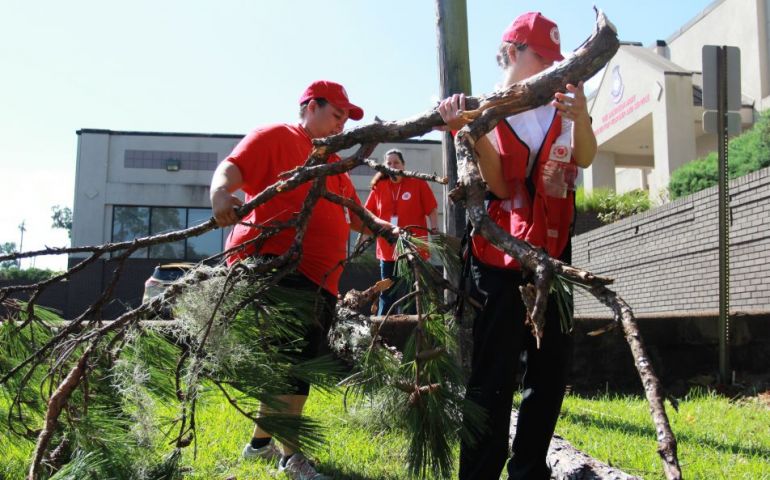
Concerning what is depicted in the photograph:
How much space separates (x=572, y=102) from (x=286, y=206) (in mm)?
1518

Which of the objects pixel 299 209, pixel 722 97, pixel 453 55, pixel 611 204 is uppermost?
pixel 611 204

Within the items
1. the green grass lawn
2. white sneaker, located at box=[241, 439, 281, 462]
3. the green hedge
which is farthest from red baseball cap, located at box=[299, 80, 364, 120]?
the green hedge

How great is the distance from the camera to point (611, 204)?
13.9m

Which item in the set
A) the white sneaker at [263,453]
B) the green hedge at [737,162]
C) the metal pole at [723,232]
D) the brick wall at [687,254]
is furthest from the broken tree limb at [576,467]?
the green hedge at [737,162]

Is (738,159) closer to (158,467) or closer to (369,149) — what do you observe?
(369,149)

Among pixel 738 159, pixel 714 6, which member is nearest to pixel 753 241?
pixel 738 159

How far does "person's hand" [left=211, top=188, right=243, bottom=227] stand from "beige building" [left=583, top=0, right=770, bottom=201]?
497 inches

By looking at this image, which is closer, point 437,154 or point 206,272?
point 206,272

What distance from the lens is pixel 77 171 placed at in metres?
21.3

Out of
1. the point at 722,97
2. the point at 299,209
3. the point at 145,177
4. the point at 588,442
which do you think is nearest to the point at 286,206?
the point at 299,209

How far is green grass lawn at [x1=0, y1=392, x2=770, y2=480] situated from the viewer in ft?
9.77

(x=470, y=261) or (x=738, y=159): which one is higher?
(x=738, y=159)

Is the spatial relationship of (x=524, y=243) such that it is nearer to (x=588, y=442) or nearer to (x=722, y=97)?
(x=588, y=442)

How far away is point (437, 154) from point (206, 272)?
771 inches
